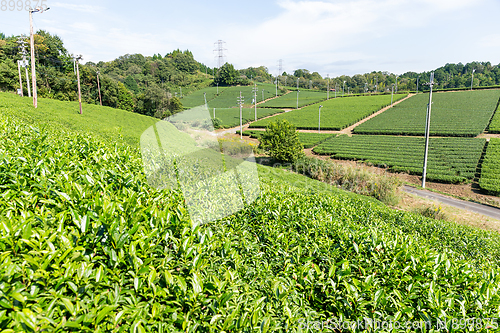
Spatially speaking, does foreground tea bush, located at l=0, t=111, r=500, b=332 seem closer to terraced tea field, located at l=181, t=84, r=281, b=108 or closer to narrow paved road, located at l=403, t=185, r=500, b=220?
narrow paved road, located at l=403, t=185, r=500, b=220

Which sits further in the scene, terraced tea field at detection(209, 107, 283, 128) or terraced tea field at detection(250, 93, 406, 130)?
terraced tea field at detection(209, 107, 283, 128)

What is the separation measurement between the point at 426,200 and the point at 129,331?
2419cm

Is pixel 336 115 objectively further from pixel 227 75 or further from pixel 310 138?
pixel 227 75

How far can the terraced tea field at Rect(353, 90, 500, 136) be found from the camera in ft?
138

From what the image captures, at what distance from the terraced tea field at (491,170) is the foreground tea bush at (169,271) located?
26.7 meters

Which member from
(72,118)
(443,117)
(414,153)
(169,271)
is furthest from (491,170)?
(72,118)

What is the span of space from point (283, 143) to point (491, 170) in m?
21.0

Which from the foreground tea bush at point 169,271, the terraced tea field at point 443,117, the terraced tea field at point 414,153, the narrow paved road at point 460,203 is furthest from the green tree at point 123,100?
the foreground tea bush at point 169,271

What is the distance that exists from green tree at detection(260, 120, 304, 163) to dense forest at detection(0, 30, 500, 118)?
40.3 feet

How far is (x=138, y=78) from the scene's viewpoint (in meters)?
79.9

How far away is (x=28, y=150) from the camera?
335cm

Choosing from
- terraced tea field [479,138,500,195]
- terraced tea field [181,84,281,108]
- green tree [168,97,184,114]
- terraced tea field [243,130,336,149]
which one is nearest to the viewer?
terraced tea field [479,138,500,195]

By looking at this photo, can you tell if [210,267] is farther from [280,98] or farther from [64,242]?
[280,98]

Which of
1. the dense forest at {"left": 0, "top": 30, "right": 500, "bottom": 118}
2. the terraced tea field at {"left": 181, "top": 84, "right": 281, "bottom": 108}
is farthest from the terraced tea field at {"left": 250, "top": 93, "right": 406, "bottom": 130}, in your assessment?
the terraced tea field at {"left": 181, "top": 84, "right": 281, "bottom": 108}
